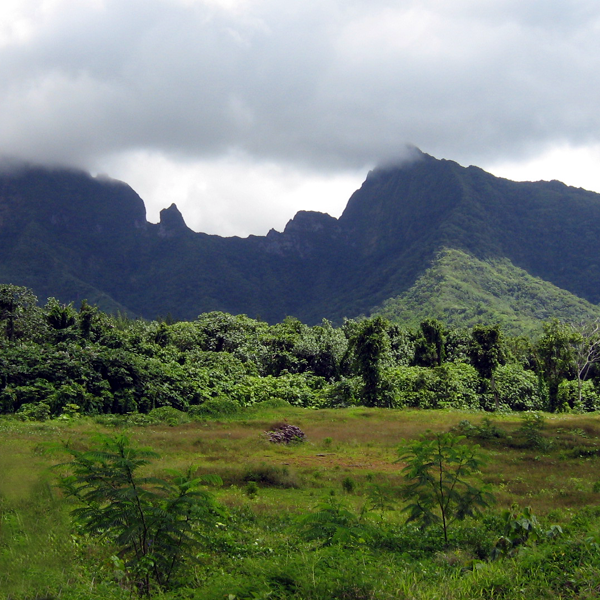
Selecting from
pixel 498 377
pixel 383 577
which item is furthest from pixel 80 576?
pixel 498 377

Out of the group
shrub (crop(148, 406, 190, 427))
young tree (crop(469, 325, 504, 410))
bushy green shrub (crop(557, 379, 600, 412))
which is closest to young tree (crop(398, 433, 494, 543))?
shrub (crop(148, 406, 190, 427))

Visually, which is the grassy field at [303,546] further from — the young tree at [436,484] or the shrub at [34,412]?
the shrub at [34,412]

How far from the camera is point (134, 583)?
5.93 meters

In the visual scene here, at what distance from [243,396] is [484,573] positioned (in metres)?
32.7

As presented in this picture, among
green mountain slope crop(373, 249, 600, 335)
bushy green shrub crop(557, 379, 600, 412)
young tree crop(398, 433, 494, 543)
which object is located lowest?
bushy green shrub crop(557, 379, 600, 412)

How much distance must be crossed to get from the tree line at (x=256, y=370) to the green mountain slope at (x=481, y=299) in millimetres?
59477

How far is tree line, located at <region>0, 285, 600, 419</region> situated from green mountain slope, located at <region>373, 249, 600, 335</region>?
5948 cm

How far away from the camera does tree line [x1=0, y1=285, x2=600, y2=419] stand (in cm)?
2941

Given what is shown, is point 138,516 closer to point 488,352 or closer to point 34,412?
point 34,412

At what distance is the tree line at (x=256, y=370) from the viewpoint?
96.5 ft

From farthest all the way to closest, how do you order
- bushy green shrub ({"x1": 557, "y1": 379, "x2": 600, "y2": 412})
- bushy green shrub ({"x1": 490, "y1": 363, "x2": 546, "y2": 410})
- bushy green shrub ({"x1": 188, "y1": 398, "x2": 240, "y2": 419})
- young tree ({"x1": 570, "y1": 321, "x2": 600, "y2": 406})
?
bushy green shrub ({"x1": 490, "y1": 363, "x2": 546, "y2": 410}), bushy green shrub ({"x1": 557, "y1": 379, "x2": 600, "y2": 412}), young tree ({"x1": 570, "y1": 321, "x2": 600, "y2": 406}), bushy green shrub ({"x1": 188, "y1": 398, "x2": 240, "y2": 419})

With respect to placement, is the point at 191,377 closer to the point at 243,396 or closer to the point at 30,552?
the point at 243,396

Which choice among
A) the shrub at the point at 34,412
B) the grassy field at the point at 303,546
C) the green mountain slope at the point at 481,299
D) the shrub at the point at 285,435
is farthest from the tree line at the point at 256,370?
the green mountain slope at the point at 481,299

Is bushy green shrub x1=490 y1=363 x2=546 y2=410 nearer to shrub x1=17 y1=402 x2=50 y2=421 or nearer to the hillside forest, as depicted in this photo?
the hillside forest
